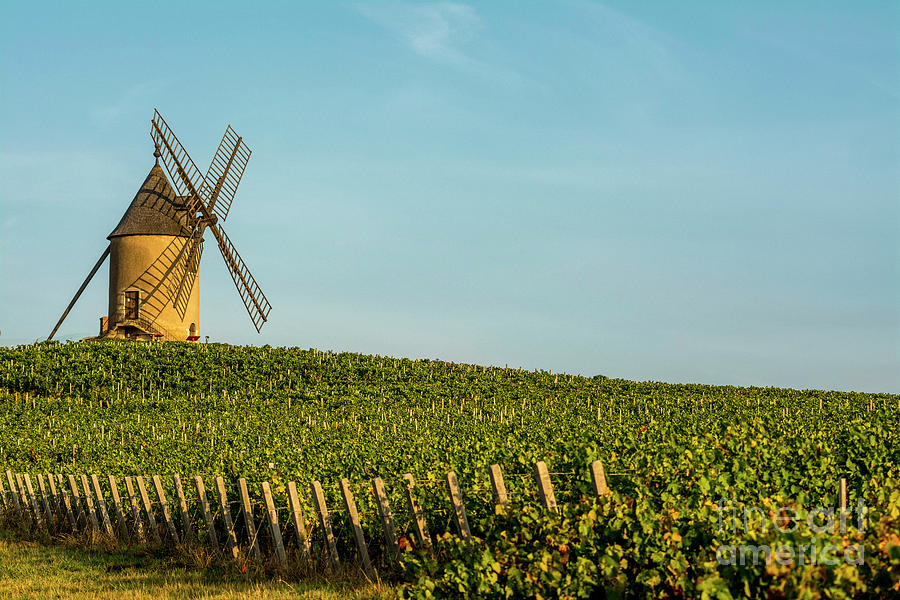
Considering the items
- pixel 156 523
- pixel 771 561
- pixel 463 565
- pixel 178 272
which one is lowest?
pixel 156 523

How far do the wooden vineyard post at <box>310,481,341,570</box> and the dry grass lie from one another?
9.6 inches

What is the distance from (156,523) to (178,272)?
33.0m

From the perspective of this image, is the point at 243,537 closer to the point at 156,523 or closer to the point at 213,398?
the point at 156,523

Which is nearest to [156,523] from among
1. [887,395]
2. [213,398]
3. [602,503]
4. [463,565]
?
[463,565]

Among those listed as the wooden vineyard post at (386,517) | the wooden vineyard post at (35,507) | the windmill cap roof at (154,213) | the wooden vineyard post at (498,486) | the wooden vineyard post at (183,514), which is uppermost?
the windmill cap roof at (154,213)

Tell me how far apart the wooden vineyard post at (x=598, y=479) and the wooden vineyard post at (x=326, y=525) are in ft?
12.3

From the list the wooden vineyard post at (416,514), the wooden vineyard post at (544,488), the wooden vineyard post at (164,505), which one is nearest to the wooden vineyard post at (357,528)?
the wooden vineyard post at (416,514)

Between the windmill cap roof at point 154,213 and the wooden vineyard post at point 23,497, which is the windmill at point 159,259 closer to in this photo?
the windmill cap roof at point 154,213

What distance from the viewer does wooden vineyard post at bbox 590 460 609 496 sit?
7.77 metres

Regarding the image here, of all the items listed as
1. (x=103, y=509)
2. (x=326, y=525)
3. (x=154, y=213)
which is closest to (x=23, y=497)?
(x=103, y=509)

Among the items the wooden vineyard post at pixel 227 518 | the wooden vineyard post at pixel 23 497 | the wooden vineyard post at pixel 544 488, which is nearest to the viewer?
the wooden vineyard post at pixel 544 488

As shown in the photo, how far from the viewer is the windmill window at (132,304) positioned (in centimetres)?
4462

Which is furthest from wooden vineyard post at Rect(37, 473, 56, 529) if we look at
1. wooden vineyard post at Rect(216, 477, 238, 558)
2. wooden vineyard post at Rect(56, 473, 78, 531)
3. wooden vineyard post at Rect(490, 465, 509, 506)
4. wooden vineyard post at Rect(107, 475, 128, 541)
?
wooden vineyard post at Rect(490, 465, 509, 506)

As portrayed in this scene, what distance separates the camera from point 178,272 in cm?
4512
